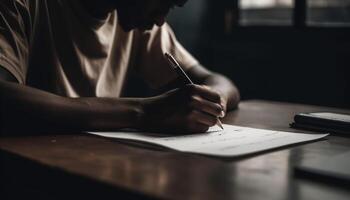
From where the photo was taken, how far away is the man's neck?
1476mm

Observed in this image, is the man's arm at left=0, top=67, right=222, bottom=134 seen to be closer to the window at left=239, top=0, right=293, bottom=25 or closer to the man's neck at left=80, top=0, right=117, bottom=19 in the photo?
the man's neck at left=80, top=0, right=117, bottom=19

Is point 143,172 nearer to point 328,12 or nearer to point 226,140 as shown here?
point 226,140

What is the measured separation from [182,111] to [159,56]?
793 millimetres

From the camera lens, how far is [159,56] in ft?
6.04

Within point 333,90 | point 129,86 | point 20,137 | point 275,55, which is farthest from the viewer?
point 129,86

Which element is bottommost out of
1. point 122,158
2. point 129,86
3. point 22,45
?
point 129,86

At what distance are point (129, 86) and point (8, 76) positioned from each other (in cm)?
151

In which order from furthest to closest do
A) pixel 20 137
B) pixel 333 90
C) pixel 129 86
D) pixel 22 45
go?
pixel 129 86
pixel 333 90
pixel 22 45
pixel 20 137

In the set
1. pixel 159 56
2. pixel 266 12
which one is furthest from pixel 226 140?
pixel 266 12

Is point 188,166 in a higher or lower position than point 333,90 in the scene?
higher

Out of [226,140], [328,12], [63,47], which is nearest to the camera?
[226,140]

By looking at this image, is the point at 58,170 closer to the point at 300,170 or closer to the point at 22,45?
the point at 300,170

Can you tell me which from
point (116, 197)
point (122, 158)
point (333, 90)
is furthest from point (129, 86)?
point (116, 197)

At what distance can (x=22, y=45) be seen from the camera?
1230 millimetres
